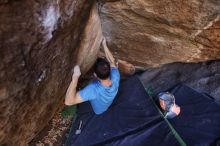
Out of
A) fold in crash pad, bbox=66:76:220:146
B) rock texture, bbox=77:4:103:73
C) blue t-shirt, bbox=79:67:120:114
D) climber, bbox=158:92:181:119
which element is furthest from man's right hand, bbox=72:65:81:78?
climber, bbox=158:92:181:119

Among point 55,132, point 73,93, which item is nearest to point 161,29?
point 73,93

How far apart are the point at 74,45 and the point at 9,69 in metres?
1.46

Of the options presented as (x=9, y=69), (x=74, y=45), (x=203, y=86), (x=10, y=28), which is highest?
(x=10, y=28)

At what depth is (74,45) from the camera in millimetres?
5992

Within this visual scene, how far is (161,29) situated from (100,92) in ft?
4.89

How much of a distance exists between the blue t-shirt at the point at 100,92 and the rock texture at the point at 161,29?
29.7 inches

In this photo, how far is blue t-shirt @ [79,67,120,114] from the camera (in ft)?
20.3

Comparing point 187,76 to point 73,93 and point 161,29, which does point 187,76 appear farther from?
point 73,93

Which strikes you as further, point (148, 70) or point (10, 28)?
point (148, 70)

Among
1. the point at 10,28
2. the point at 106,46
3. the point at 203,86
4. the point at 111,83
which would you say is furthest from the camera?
the point at 203,86

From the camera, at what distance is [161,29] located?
6500 mm

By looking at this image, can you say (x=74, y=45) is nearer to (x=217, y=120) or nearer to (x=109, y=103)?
(x=109, y=103)

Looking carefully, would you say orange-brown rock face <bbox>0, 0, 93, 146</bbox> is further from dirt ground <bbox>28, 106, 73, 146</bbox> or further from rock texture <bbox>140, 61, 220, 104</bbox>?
rock texture <bbox>140, 61, 220, 104</bbox>

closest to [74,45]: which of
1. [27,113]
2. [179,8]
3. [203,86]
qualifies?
[27,113]
